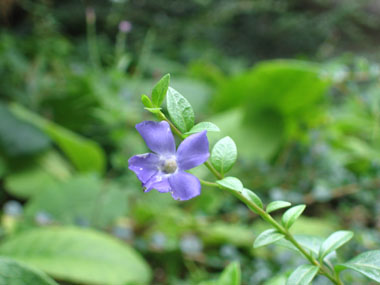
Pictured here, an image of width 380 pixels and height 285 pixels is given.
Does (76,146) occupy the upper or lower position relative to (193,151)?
lower

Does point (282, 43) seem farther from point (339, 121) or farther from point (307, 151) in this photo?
point (307, 151)

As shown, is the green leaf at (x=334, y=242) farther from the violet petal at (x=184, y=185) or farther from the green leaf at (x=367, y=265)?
the violet petal at (x=184, y=185)

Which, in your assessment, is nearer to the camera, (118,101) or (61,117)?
(118,101)

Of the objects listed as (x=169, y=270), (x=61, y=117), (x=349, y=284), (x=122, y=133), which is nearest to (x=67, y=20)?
(x=61, y=117)

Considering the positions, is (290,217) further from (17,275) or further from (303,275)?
(17,275)

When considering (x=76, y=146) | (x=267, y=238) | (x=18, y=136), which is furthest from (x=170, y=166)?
(x=18, y=136)
